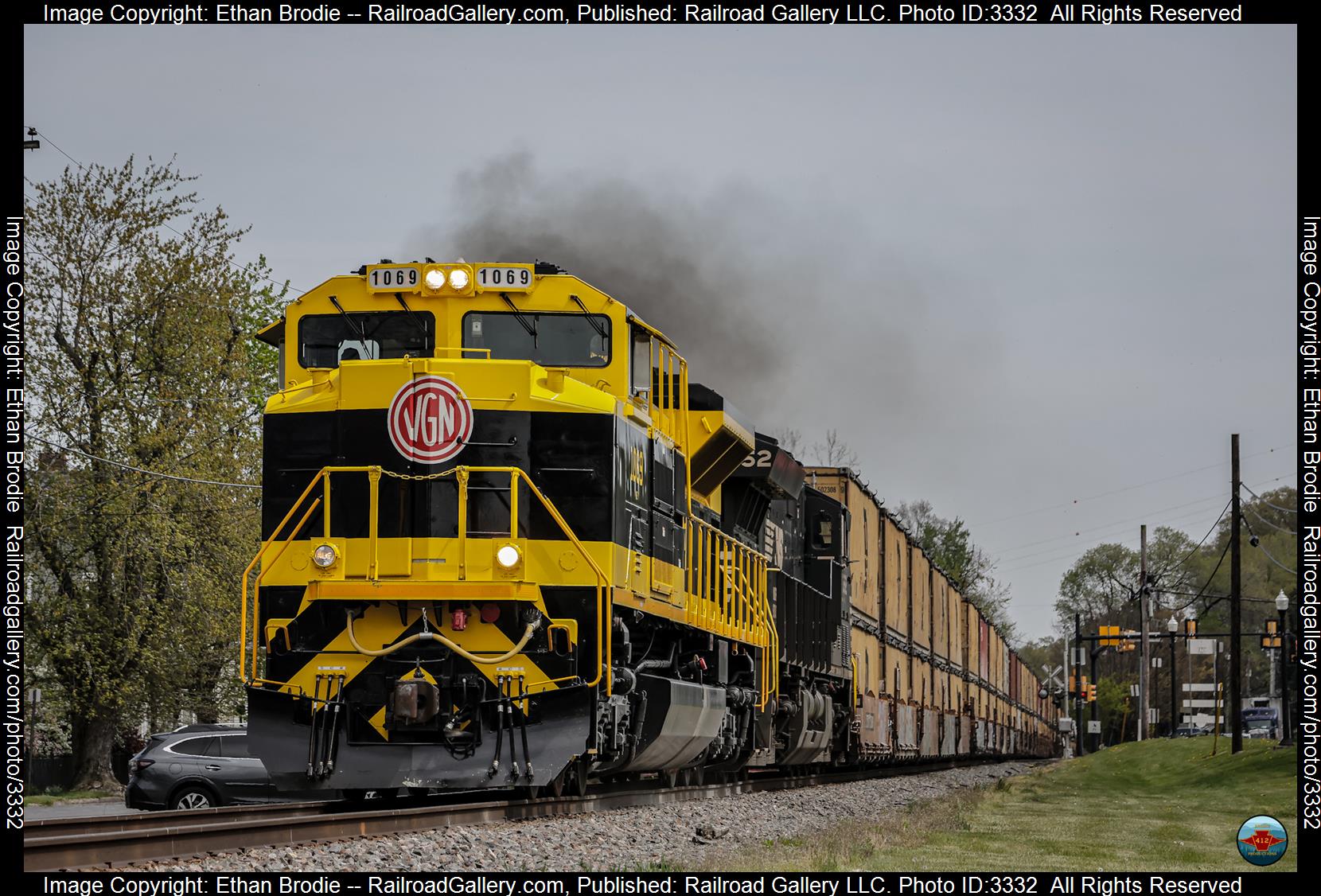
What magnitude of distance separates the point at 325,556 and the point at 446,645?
1151 millimetres

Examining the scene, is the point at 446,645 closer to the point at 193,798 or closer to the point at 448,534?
the point at 448,534

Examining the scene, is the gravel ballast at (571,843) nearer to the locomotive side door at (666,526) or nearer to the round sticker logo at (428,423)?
the locomotive side door at (666,526)

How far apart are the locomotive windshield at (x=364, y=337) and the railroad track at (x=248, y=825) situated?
377 cm

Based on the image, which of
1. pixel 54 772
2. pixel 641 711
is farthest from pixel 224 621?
pixel 641 711

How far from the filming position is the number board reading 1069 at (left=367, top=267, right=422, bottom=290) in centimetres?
1331

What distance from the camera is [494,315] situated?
13.4m

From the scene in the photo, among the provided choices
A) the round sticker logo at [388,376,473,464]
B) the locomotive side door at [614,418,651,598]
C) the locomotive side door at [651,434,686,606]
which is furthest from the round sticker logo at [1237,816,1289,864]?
the round sticker logo at [388,376,473,464]

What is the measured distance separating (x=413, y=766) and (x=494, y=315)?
381cm

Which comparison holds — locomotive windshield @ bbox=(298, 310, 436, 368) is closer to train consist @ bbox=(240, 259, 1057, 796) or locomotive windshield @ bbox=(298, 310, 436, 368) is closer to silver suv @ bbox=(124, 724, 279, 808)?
train consist @ bbox=(240, 259, 1057, 796)

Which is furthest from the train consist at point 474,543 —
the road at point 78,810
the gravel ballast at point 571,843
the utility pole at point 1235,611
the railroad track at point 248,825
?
the utility pole at point 1235,611

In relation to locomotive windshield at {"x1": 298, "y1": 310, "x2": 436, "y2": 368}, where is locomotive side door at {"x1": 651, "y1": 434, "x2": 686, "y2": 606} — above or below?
below

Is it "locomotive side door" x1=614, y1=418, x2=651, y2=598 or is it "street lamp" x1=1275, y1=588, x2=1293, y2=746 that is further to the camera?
"street lamp" x1=1275, y1=588, x2=1293, y2=746

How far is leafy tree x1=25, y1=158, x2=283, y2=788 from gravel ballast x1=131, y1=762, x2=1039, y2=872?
1533 centimetres
